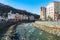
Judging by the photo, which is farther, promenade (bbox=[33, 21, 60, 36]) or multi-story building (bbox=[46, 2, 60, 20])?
multi-story building (bbox=[46, 2, 60, 20])

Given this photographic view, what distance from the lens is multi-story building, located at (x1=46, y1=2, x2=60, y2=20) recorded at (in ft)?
48.6

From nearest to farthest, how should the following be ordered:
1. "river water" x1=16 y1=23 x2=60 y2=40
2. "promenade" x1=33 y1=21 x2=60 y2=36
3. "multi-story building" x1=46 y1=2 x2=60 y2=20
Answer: "river water" x1=16 y1=23 x2=60 y2=40 → "promenade" x1=33 y1=21 x2=60 y2=36 → "multi-story building" x1=46 y1=2 x2=60 y2=20

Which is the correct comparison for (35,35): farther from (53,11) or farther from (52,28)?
(53,11)

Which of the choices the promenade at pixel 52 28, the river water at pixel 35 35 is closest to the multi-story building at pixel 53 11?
the promenade at pixel 52 28

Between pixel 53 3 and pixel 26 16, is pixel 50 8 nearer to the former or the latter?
pixel 53 3

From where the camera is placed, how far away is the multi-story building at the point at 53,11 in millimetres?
14805

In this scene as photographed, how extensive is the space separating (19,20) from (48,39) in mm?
6170

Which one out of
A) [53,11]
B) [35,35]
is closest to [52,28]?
[35,35]

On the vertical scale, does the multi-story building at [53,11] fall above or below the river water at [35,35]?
above

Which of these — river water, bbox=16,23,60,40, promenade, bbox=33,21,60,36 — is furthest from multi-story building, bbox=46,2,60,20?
river water, bbox=16,23,60,40

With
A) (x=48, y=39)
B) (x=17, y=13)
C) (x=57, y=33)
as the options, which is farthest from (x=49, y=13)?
(x=48, y=39)

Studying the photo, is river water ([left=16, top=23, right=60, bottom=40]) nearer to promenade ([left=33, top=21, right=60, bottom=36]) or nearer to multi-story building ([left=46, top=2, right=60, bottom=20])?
promenade ([left=33, top=21, right=60, bottom=36])

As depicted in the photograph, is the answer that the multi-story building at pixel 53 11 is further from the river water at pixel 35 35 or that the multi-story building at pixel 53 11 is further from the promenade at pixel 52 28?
the river water at pixel 35 35

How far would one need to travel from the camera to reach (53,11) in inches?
593
